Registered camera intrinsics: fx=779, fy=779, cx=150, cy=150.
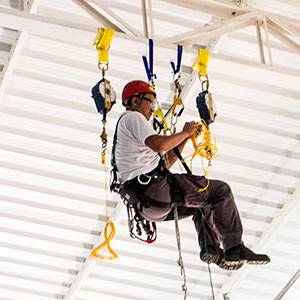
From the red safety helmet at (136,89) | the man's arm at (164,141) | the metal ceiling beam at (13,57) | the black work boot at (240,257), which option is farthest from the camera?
the metal ceiling beam at (13,57)

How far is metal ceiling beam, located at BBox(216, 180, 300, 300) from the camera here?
9344mm

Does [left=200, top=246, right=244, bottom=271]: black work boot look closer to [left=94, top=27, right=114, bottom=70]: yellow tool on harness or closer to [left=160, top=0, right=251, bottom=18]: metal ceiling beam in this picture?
[left=94, top=27, right=114, bottom=70]: yellow tool on harness

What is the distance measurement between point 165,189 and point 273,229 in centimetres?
439

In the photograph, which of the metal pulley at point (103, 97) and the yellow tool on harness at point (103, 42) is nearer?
the metal pulley at point (103, 97)

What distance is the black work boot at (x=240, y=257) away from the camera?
555cm

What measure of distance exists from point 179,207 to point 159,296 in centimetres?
A: 497

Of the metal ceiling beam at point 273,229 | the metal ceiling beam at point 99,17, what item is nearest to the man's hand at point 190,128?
the metal ceiling beam at point 99,17

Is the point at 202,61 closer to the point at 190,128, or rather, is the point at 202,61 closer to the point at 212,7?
the point at 212,7

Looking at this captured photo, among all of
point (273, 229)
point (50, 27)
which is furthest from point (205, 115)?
point (273, 229)

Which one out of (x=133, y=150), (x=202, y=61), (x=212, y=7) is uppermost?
(x=212, y=7)

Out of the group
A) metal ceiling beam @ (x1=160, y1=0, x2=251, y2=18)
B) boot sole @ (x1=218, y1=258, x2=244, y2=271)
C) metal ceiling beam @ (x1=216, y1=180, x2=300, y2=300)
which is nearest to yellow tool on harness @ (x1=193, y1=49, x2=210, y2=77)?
metal ceiling beam @ (x1=160, y1=0, x2=251, y2=18)

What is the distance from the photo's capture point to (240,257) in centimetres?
555

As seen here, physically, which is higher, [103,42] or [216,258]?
[103,42]

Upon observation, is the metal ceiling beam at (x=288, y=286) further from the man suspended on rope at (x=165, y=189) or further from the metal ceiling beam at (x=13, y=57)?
the man suspended on rope at (x=165, y=189)
